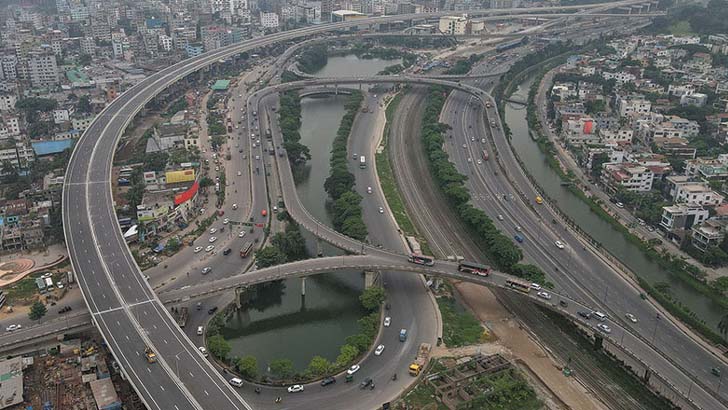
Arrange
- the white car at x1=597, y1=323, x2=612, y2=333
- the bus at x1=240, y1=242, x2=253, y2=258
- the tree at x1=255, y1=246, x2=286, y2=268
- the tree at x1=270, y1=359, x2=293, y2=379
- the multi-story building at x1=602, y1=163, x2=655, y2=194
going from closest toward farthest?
the tree at x1=270, y1=359, x2=293, y2=379 → the white car at x1=597, y1=323, x2=612, y2=333 → the tree at x1=255, y1=246, x2=286, y2=268 → the bus at x1=240, y1=242, x2=253, y2=258 → the multi-story building at x1=602, y1=163, x2=655, y2=194

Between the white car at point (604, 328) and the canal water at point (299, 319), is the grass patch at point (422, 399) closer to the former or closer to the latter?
the canal water at point (299, 319)

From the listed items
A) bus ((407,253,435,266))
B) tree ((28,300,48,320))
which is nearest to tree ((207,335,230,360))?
tree ((28,300,48,320))

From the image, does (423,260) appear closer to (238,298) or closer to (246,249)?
(238,298)

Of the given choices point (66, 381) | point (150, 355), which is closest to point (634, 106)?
point (150, 355)

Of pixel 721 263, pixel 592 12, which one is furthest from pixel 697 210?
pixel 592 12

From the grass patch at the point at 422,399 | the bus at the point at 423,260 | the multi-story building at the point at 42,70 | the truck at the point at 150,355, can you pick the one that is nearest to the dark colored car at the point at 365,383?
the grass patch at the point at 422,399

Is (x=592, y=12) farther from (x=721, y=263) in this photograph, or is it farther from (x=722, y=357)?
(x=722, y=357)

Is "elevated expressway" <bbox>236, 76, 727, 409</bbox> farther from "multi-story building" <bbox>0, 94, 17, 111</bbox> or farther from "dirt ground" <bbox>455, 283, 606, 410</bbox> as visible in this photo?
"multi-story building" <bbox>0, 94, 17, 111</bbox>
